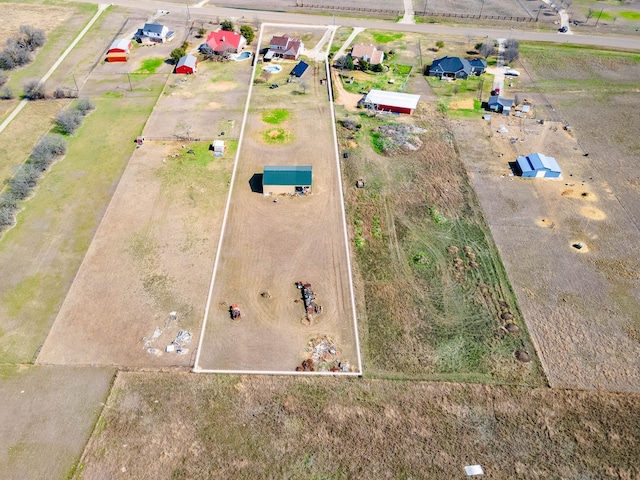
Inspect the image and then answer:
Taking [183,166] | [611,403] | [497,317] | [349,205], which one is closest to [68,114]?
[183,166]

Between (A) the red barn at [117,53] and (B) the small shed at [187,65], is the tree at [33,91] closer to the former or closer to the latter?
(A) the red barn at [117,53]

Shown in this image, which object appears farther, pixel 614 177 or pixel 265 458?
pixel 614 177

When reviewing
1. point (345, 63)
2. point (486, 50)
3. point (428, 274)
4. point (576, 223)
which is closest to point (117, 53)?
point (345, 63)

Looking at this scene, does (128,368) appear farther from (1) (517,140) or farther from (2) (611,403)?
(1) (517,140)

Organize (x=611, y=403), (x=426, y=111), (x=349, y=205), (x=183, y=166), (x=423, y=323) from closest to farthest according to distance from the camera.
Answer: (x=611, y=403)
(x=423, y=323)
(x=349, y=205)
(x=183, y=166)
(x=426, y=111)

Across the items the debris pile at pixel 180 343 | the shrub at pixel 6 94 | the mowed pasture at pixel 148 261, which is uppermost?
the shrub at pixel 6 94

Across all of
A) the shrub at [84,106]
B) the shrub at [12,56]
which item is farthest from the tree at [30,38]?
the shrub at [84,106]
